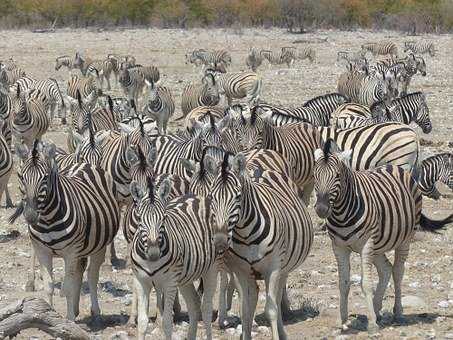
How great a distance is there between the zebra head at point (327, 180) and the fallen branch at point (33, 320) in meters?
1.92

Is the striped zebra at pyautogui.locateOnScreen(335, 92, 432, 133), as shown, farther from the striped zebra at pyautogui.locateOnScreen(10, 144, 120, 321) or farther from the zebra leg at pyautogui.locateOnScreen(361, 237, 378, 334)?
the striped zebra at pyautogui.locateOnScreen(10, 144, 120, 321)

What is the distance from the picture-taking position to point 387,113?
14.4m

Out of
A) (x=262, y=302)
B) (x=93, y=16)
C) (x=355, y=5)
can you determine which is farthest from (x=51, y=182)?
(x=355, y=5)

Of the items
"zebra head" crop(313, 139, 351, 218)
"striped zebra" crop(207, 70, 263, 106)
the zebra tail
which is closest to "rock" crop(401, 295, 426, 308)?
the zebra tail

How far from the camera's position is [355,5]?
2185 inches

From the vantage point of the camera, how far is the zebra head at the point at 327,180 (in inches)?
287

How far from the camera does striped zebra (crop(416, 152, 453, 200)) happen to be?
520 inches

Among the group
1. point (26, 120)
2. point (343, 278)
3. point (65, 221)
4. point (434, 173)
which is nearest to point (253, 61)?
point (26, 120)

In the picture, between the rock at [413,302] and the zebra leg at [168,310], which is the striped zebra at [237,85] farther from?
the zebra leg at [168,310]

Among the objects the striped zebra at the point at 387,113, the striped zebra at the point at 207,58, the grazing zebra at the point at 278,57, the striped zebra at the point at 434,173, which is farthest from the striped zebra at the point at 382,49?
the striped zebra at the point at 434,173

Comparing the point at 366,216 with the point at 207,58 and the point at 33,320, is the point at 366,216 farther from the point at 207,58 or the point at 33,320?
the point at 207,58

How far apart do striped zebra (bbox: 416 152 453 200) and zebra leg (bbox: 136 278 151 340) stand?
7.16 metres

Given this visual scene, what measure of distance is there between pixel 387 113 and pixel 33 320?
8849mm

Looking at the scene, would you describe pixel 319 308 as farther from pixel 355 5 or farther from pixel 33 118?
pixel 355 5
